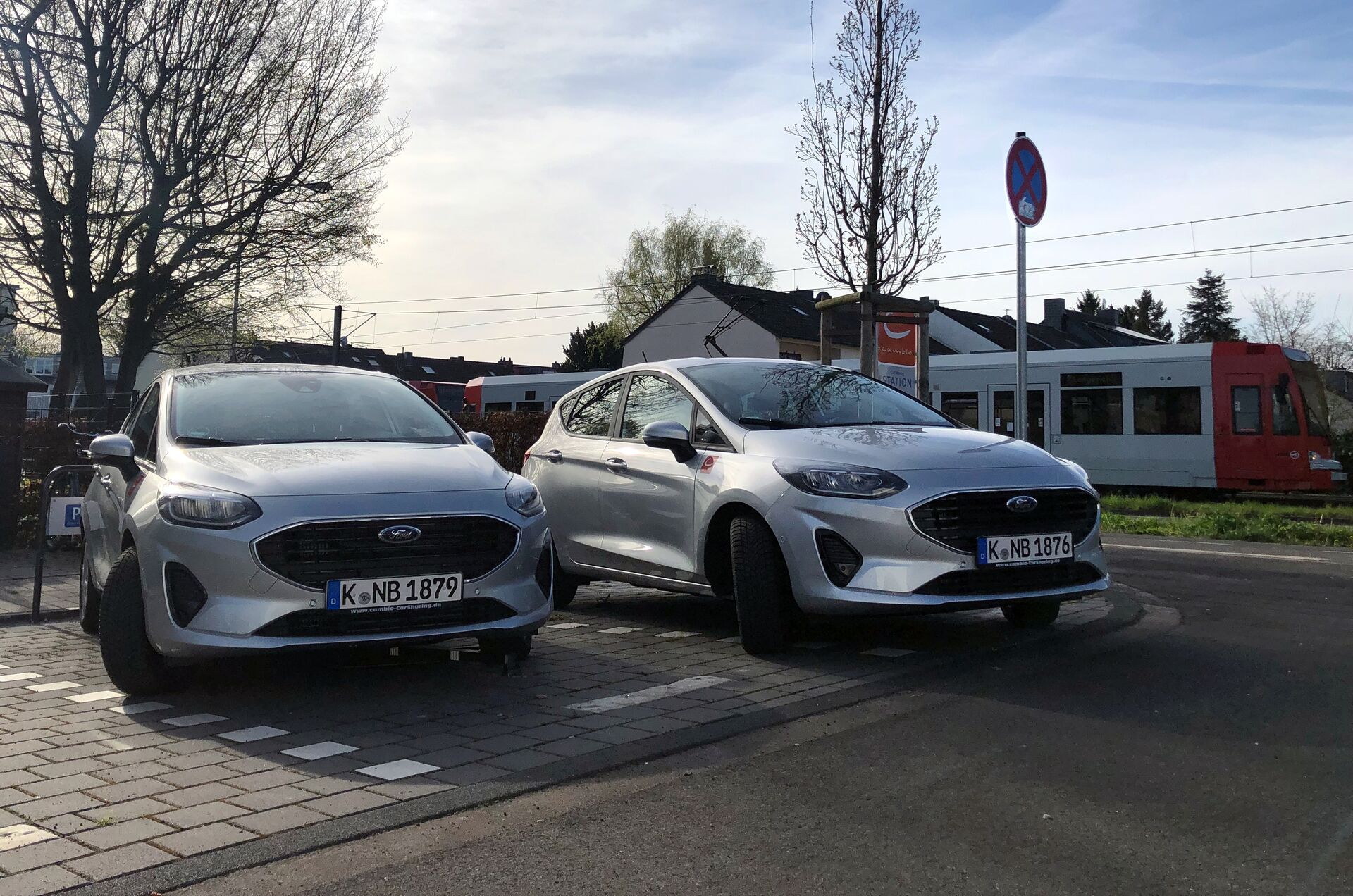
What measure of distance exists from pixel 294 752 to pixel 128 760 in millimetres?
575

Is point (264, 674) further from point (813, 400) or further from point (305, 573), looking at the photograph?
point (813, 400)

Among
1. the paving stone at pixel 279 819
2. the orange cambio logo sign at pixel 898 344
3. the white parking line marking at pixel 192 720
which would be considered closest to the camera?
the paving stone at pixel 279 819

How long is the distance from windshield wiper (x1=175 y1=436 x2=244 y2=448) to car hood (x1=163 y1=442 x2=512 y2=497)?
0.23ft

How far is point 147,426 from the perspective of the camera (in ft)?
21.4

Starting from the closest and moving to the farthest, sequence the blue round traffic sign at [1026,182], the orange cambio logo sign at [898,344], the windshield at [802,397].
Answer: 1. the windshield at [802,397]
2. the blue round traffic sign at [1026,182]
3. the orange cambio logo sign at [898,344]

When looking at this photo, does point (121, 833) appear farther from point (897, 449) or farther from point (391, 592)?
point (897, 449)

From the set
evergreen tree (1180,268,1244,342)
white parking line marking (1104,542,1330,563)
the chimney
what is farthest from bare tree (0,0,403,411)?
evergreen tree (1180,268,1244,342)

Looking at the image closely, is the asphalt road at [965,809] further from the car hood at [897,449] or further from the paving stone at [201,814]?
the car hood at [897,449]

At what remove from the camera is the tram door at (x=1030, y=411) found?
2503 cm

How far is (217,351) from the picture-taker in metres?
29.1

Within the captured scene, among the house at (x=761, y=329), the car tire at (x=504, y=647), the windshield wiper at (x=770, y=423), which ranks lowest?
the car tire at (x=504, y=647)

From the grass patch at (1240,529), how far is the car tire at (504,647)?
425 inches

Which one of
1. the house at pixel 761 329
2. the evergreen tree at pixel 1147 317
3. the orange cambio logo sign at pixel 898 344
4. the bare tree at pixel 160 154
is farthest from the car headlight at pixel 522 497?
the evergreen tree at pixel 1147 317

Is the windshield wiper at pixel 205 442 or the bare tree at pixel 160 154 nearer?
the windshield wiper at pixel 205 442
